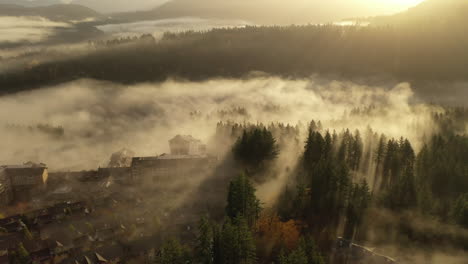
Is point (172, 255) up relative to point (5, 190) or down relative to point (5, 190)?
up

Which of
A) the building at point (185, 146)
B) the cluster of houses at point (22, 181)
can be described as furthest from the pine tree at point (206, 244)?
the cluster of houses at point (22, 181)

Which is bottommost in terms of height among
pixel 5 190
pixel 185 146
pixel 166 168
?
pixel 5 190

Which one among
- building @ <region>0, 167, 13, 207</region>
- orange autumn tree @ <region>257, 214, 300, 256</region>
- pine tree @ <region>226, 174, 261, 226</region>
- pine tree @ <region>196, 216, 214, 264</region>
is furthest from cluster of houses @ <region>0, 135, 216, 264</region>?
orange autumn tree @ <region>257, 214, 300, 256</region>

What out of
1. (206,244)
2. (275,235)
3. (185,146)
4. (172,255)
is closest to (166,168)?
(185,146)

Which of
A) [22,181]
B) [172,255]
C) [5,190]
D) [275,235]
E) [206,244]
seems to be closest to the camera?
[172,255]

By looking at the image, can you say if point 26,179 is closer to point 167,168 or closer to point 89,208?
point 89,208

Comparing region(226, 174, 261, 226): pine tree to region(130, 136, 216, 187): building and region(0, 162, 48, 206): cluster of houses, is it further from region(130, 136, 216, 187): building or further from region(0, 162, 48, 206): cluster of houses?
region(0, 162, 48, 206): cluster of houses
